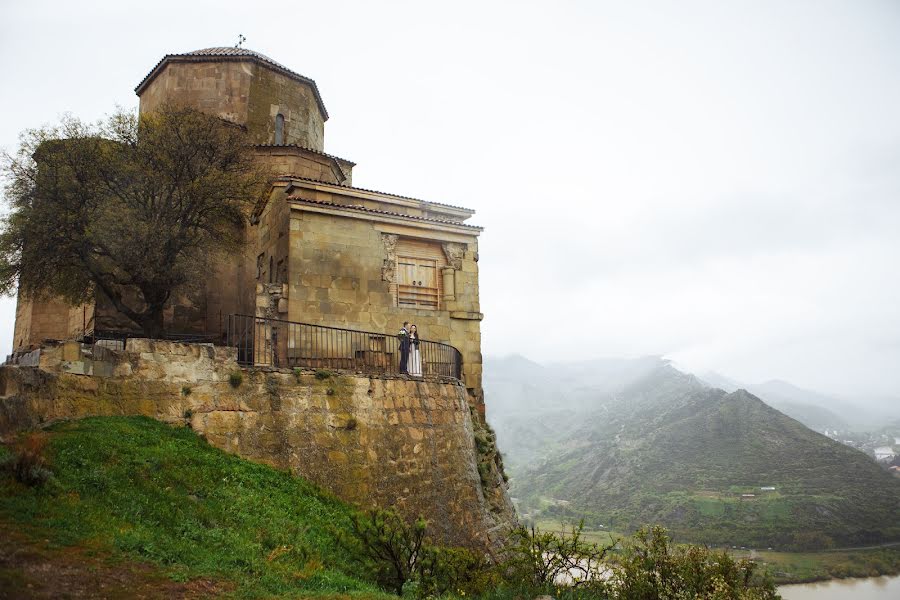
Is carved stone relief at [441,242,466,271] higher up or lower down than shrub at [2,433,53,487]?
higher up

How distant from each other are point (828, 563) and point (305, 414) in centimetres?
4530

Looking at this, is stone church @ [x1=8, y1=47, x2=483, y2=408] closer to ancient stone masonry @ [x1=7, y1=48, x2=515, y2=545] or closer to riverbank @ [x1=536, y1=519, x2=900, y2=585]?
ancient stone masonry @ [x1=7, y1=48, x2=515, y2=545]

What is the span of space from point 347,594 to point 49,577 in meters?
3.17

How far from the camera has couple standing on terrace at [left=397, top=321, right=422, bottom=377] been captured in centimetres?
1521

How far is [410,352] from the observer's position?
15.9m

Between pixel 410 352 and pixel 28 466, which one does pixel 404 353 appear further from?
pixel 28 466

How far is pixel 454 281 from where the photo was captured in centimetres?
1802

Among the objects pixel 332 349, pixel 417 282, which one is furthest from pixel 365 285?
pixel 332 349

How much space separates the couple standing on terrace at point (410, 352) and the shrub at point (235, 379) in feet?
13.8

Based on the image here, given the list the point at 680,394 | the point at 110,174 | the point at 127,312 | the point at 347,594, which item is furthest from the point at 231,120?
the point at 680,394

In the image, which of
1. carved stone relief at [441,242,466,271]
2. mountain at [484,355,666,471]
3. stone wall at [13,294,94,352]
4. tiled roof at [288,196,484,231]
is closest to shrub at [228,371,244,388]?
tiled roof at [288,196,484,231]

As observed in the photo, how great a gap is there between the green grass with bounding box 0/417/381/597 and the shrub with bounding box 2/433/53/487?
11cm

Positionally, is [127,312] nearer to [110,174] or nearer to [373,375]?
[110,174]

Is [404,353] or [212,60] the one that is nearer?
[404,353]
